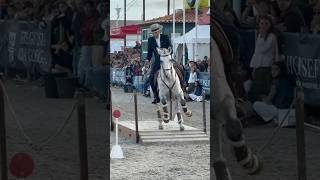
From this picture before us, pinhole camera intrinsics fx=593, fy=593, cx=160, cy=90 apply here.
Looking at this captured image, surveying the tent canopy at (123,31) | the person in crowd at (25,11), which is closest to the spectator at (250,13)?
the tent canopy at (123,31)

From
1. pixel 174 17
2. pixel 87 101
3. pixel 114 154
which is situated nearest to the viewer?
pixel 87 101

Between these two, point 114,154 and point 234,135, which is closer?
point 234,135

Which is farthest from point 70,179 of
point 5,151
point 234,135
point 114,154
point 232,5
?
point 232,5

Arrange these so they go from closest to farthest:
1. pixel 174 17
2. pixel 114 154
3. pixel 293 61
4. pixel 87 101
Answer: pixel 293 61
pixel 87 101
pixel 174 17
pixel 114 154

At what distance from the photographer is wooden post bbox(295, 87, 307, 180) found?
2701 millimetres

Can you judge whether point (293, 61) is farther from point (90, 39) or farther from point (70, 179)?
point (70, 179)

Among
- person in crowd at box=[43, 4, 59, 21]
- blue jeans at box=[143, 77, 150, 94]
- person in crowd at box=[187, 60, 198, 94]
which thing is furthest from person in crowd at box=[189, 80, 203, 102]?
person in crowd at box=[43, 4, 59, 21]

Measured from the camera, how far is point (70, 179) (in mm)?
2928

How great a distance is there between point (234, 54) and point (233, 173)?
581 mm

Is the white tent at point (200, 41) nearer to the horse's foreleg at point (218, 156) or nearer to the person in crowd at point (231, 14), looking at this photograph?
the person in crowd at point (231, 14)

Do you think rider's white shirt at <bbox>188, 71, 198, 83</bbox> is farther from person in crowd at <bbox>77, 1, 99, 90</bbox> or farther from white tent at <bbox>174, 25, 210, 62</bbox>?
person in crowd at <bbox>77, 1, 99, 90</bbox>

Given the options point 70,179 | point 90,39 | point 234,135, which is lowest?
point 70,179

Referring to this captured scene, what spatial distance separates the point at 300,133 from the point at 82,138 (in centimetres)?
104

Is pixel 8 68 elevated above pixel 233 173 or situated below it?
above
